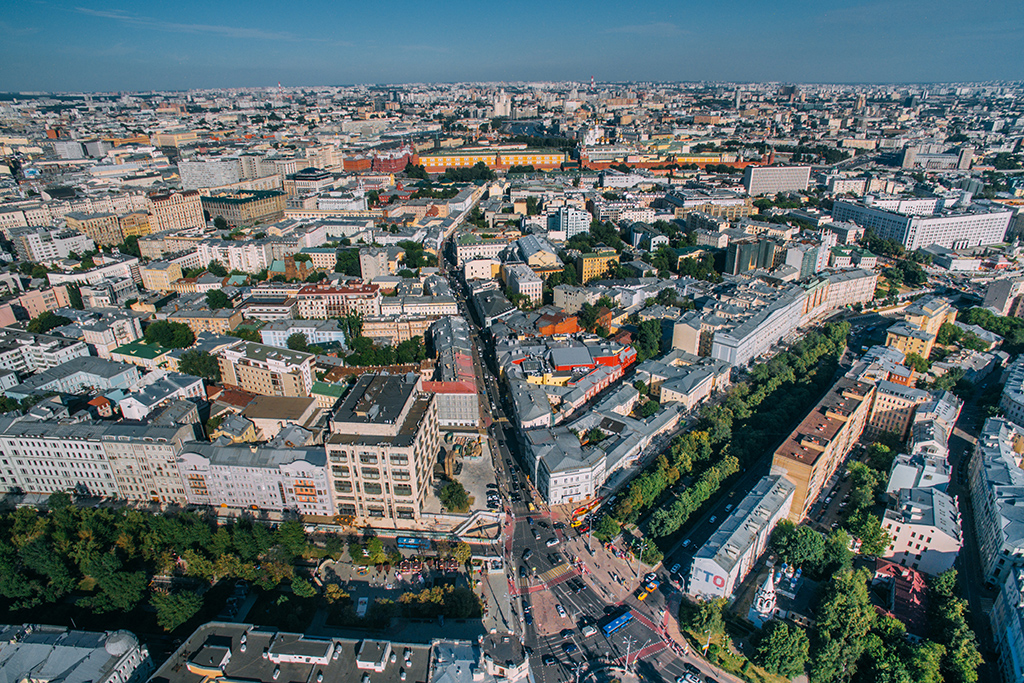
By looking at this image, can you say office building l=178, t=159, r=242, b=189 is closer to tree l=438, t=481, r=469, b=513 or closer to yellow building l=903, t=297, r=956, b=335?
tree l=438, t=481, r=469, b=513

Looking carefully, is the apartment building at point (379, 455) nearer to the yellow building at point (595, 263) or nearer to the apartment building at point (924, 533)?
the apartment building at point (924, 533)

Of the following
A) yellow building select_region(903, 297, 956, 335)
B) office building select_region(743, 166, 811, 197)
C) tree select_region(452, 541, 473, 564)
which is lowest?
tree select_region(452, 541, 473, 564)

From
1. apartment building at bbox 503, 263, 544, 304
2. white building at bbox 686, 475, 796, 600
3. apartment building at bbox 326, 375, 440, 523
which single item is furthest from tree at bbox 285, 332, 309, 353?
white building at bbox 686, 475, 796, 600

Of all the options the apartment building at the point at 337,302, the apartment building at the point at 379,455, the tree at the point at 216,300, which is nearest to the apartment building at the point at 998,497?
the apartment building at the point at 379,455

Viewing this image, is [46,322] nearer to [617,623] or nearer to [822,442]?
[617,623]

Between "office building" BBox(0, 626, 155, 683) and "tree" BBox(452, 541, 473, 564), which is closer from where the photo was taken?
"office building" BBox(0, 626, 155, 683)

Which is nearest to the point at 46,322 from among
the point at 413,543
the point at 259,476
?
the point at 259,476
